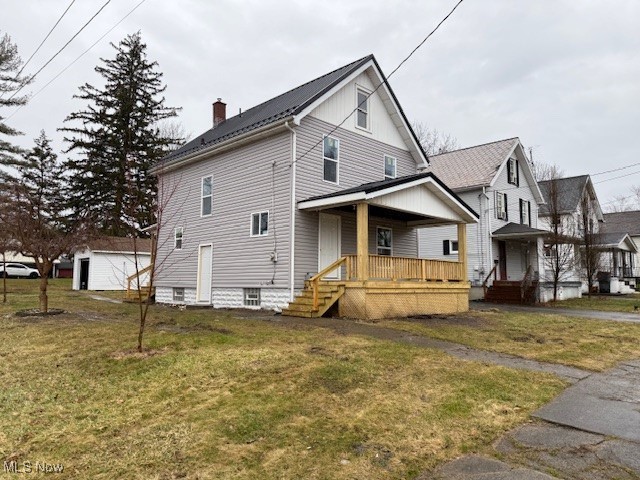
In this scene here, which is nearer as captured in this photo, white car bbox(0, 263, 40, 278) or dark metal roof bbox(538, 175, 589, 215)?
dark metal roof bbox(538, 175, 589, 215)

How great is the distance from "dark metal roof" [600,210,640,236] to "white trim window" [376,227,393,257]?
1341 inches

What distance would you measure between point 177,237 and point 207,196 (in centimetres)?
252

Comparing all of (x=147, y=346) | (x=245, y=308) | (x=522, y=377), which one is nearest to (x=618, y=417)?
(x=522, y=377)

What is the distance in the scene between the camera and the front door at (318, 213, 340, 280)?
14.0m

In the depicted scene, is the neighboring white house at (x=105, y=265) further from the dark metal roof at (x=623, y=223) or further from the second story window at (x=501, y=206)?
the dark metal roof at (x=623, y=223)

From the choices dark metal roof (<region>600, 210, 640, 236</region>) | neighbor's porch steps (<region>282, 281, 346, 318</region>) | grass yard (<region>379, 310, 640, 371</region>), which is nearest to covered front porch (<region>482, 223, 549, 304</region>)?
grass yard (<region>379, 310, 640, 371</region>)

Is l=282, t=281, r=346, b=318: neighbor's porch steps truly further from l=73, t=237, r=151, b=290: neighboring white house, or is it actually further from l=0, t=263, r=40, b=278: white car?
l=0, t=263, r=40, b=278: white car

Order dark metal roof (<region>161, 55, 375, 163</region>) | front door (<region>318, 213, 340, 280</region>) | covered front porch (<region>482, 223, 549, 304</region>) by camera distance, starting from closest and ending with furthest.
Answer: dark metal roof (<region>161, 55, 375, 163</region>)
front door (<region>318, 213, 340, 280</region>)
covered front porch (<region>482, 223, 549, 304</region>)

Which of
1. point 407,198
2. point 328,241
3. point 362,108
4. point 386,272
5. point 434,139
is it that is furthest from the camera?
point 434,139

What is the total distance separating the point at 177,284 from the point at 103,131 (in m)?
25.9

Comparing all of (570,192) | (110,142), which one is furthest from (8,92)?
(570,192)

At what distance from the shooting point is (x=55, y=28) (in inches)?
376

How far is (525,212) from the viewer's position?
25.8 metres

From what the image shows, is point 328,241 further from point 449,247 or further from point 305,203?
point 449,247
